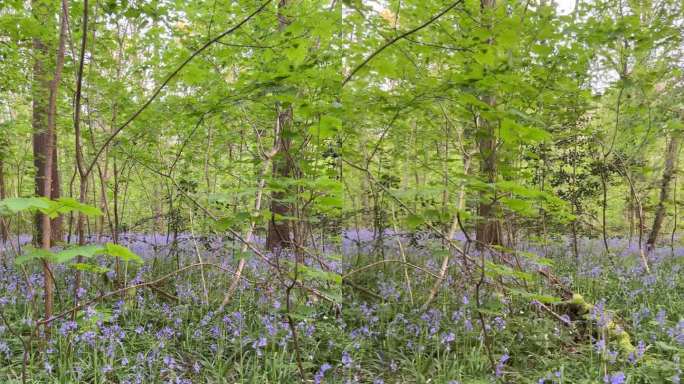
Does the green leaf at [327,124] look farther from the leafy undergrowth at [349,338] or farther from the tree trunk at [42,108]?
the tree trunk at [42,108]

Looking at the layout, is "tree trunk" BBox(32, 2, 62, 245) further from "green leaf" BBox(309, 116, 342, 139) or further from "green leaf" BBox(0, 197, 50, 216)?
"green leaf" BBox(309, 116, 342, 139)

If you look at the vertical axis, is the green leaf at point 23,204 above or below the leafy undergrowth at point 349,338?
above

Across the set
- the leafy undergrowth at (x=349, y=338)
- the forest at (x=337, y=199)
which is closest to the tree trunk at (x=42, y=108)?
the forest at (x=337, y=199)

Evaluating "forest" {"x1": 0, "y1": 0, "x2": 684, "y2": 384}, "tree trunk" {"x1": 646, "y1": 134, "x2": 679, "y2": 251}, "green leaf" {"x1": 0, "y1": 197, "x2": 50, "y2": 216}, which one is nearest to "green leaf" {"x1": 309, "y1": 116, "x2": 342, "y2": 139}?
"forest" {"x1": 0, "y1": 0, "x2": 684, "y2": 384}

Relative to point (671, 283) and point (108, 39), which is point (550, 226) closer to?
point (671, 283)

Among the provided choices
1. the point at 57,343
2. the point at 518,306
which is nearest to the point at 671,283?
the point at 518,306

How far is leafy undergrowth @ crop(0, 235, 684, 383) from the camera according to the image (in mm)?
2963

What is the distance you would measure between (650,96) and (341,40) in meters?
4.40

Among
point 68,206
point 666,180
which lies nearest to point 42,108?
point 68,206

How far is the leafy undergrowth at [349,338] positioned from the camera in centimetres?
296

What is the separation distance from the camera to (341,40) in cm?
366

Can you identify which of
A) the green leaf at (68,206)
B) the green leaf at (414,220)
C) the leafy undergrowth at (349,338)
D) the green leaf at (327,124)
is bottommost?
the leafy undergrowth at (349,338)

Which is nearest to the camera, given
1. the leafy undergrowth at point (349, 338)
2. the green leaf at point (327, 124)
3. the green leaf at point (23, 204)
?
the green leaf at point (23, 204)

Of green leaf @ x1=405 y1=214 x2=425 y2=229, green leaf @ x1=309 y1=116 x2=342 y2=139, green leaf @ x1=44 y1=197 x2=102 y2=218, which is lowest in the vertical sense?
green leaf @ x1=405 y1=214 x2=425 y2=229
